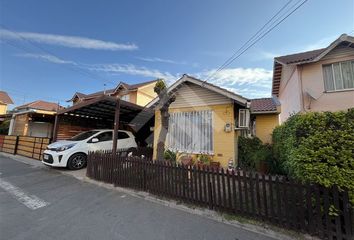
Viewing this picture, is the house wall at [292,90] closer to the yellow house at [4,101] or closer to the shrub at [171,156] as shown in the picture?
the shrub at [171,156]

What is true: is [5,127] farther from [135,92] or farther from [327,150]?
[327,150]

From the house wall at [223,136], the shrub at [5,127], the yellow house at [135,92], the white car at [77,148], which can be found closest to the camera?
the house wall at [223,136]

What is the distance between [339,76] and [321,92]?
106 centimetres

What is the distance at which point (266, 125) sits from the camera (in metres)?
13.2

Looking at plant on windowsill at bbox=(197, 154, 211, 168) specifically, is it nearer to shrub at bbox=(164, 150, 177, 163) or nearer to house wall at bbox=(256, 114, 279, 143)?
shrub at bbox=(164, 150, 177, 163)

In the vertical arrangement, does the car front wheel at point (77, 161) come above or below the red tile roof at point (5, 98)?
below

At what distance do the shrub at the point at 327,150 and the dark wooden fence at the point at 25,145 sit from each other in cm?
1312

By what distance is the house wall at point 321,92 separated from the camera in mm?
8711

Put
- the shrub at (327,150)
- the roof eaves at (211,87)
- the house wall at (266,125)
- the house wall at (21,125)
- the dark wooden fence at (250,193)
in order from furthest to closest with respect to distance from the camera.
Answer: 1. the house wall at (21,125)
2. the house wall at (266,125)
3. the roof eaves at (211,87)
4. the shrub at (327,150)
5. the dark wooden fence at (250,193)

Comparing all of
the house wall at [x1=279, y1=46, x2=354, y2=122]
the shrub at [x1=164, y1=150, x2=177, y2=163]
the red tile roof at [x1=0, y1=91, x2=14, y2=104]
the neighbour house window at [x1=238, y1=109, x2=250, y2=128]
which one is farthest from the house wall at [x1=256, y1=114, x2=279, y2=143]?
the red tile roof at [x1=0, y1=91, x2=14, y2=104]

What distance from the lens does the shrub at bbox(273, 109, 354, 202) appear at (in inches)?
132

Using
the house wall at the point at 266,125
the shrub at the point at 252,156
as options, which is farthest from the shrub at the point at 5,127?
the house wall at the point at 266,125

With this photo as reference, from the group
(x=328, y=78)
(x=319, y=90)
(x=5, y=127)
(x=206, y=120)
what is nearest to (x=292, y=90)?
(x=319, y=90)

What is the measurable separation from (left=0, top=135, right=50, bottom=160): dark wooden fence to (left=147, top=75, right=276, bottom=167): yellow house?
8019mm
